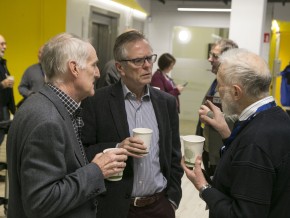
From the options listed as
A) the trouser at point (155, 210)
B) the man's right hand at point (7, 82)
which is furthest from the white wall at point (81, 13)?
the trouser at point (155, 210)

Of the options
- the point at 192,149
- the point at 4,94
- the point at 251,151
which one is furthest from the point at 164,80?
the point at 251,151

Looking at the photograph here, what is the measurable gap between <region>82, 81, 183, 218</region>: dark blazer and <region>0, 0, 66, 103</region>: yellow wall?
4110 mm

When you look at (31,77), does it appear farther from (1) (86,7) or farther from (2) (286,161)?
(2) (286,161)

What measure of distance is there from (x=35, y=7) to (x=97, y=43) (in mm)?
1514

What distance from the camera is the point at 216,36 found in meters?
10.4

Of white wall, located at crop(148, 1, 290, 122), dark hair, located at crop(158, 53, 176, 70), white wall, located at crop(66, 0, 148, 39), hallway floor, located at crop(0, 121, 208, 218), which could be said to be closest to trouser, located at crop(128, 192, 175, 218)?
hallway floor, located at crop(0, 121, 208, 218)

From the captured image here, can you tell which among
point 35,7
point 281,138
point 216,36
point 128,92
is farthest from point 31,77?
point 216,36

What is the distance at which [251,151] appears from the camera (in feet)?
4.69

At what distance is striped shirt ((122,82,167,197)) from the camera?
2.06 meters

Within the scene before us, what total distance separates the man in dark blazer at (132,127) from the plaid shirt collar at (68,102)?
0.44 meters

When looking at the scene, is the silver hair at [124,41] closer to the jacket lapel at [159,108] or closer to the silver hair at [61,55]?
the jacket lapel at [159,108]

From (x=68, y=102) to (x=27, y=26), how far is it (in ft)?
16.6

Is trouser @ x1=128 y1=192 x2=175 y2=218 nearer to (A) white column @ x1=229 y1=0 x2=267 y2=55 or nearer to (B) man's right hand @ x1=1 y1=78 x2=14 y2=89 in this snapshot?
(B) man's right hand @ x1=1 y1=78 x2=14 y2=89

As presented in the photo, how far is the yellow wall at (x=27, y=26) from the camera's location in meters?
5.98
